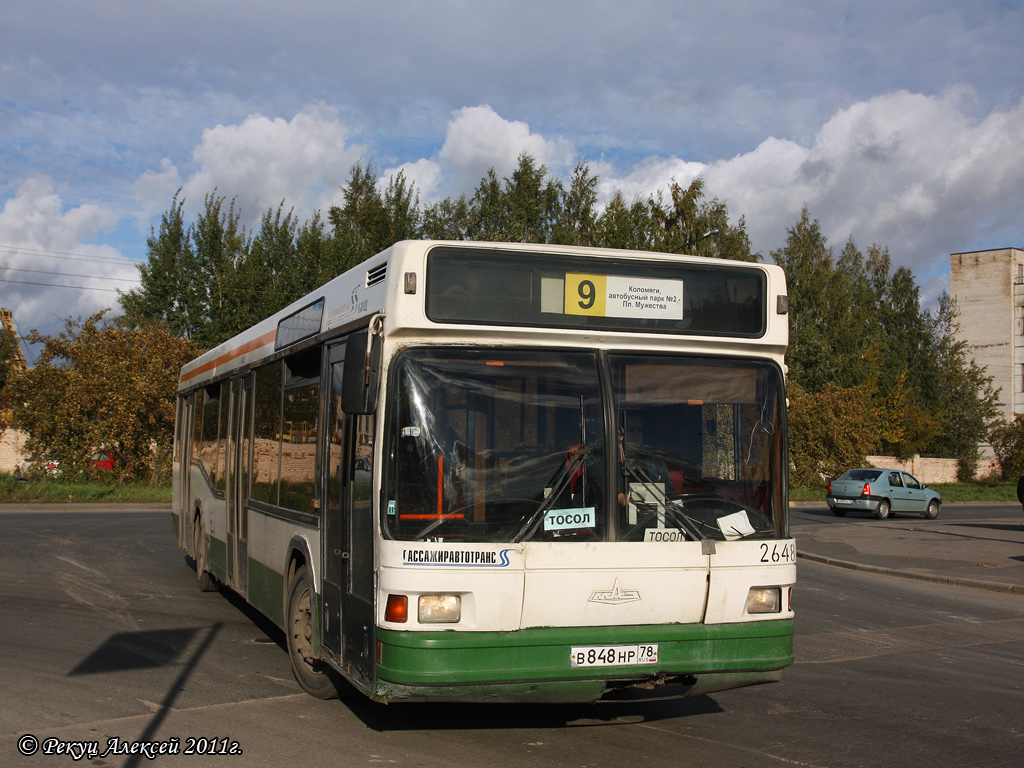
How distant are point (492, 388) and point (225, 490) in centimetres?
544

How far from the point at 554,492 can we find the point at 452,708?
209cm

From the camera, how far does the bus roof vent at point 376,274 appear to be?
5.60 metres

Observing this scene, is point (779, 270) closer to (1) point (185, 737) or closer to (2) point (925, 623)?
(1) point (185, 737)

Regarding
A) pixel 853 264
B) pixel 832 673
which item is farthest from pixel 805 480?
pixel 832 673

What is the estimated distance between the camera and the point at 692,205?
49875 mm

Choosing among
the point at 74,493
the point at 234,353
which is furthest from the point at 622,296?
the point at 74,493

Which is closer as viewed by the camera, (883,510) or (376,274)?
(376,274)

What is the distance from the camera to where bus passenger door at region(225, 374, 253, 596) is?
8.88 metres

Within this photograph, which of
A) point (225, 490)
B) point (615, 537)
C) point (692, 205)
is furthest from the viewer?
point (692, 205)

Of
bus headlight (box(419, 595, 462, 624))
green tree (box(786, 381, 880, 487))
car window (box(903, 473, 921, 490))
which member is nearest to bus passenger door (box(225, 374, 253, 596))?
bus headlight (box(419, 595, 462, 624))

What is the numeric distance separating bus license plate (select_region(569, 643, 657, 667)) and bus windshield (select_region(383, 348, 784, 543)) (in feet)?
1.98

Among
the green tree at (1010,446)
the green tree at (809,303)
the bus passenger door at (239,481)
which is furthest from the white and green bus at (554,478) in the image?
the green tree at (1010,446)

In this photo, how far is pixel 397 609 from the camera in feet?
16.5

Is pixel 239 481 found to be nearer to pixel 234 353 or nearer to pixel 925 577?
pixel 234 353
